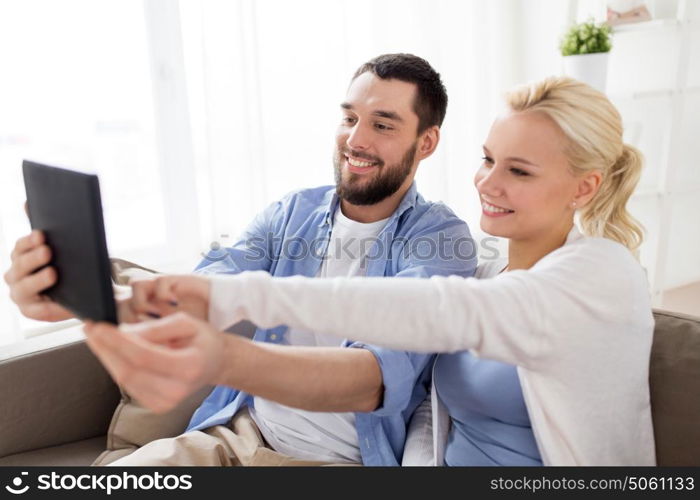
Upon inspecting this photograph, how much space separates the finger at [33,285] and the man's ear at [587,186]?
0.86 metres

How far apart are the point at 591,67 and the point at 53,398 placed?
2202 millimetres

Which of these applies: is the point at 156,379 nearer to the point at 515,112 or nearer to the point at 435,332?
the point at 435,332

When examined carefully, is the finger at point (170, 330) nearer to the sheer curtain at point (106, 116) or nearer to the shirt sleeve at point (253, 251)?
the shirt sleeve at point (253, 251)

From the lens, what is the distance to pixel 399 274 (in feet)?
4.95

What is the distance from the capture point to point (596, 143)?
1.20 metres

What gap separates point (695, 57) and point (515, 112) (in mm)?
2167

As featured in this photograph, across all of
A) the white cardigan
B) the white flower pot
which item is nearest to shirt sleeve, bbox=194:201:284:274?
the white cardigan

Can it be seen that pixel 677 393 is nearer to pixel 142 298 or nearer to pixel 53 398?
pixel 142 298

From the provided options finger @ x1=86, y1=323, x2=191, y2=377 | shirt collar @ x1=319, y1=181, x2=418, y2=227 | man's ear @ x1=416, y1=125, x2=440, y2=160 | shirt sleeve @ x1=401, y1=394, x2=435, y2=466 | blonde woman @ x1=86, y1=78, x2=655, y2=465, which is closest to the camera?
finger @ x1=86, y1=323, x2=191, y2=377

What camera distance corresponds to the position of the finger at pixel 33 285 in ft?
3.20

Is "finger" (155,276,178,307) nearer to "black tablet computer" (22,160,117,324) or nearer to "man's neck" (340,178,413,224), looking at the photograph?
"black tablet computer" (22,160,117,324)

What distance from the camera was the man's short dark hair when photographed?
179 cm

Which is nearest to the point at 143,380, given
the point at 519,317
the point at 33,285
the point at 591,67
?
the point at 33,285
